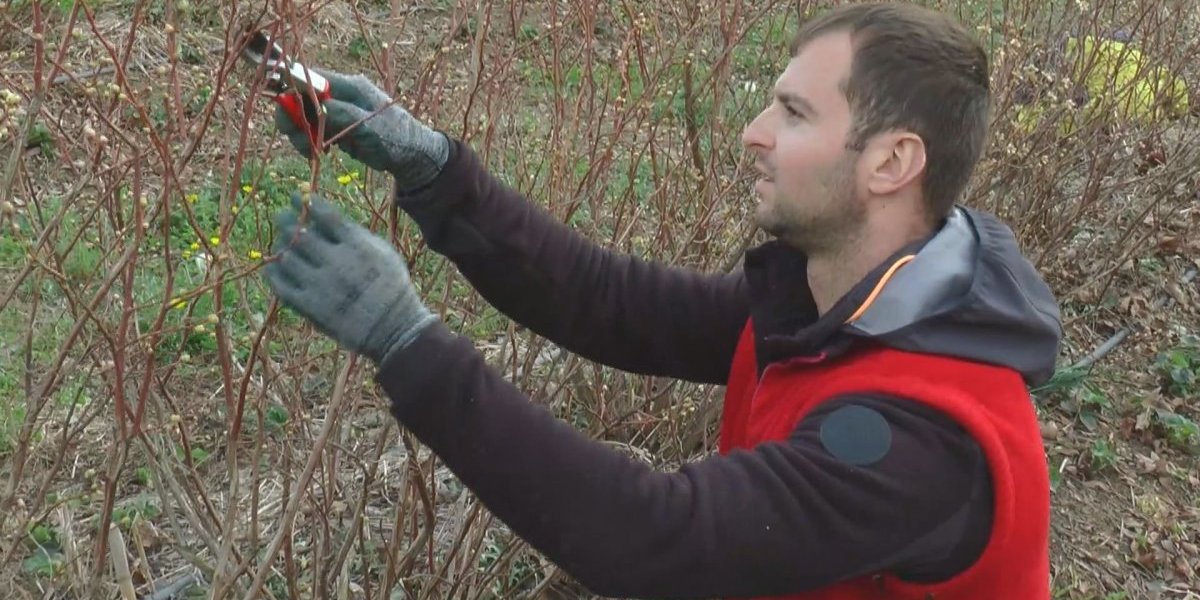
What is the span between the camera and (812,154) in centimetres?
189

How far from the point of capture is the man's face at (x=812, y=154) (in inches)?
74.3

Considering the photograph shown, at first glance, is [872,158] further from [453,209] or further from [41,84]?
[41,84]

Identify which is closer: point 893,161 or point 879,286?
point 879,286

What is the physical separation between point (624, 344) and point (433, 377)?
2.59 ft

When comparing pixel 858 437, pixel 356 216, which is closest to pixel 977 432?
pixel 858 437

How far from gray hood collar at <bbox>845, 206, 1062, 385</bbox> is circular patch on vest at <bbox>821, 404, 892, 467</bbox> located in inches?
5.6

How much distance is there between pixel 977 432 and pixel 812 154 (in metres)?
0.51

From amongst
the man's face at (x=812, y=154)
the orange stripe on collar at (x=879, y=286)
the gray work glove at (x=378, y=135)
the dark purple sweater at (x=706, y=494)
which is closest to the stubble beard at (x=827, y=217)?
the man's face at (x=812, y=154)

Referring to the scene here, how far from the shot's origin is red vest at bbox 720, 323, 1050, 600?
5.40 ft

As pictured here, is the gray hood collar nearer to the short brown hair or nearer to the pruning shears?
the short brown hair

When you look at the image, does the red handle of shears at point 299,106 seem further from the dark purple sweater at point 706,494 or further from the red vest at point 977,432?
the red vest at point 977,432

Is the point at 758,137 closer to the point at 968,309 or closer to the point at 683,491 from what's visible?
the point at 968,309

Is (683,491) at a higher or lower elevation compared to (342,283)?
lower

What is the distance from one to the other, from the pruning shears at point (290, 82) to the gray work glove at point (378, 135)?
26 millimetres
